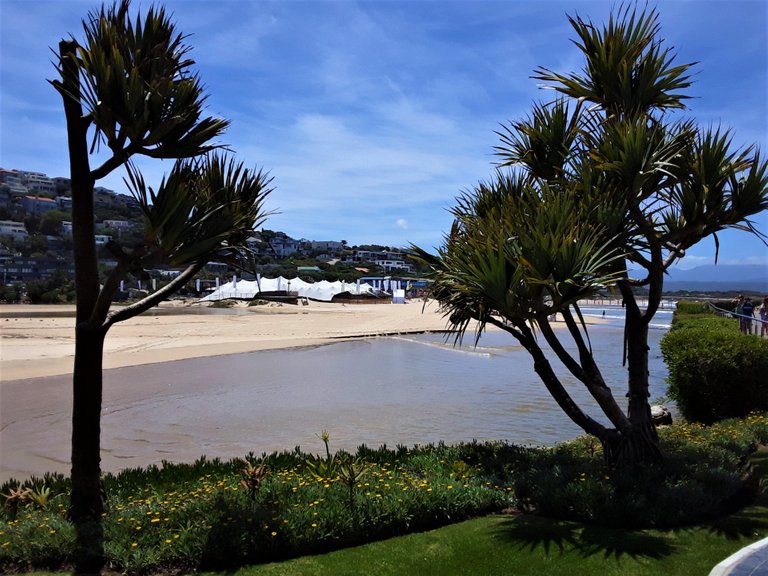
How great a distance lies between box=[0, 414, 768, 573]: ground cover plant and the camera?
5246 mm

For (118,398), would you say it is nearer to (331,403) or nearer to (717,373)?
(331,403)

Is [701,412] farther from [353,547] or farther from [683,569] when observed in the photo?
[353,547]

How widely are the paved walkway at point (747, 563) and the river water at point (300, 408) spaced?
702 centimetres

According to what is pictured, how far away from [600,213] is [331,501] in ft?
13.9

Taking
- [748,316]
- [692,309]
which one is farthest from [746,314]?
[748,316]

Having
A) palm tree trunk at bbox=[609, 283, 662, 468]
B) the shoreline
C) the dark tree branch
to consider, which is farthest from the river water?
the dark tree branch

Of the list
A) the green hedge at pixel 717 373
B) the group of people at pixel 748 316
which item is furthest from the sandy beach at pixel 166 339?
the group of people at pixel 748 316

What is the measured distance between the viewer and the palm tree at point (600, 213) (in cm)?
600

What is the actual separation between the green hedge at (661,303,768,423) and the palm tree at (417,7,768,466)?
449cm

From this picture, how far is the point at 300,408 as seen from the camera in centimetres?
1567

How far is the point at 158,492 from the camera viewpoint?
702 cm

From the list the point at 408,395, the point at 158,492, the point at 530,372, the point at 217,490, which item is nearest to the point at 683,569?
the point at 217,490

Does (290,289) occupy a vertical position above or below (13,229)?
below

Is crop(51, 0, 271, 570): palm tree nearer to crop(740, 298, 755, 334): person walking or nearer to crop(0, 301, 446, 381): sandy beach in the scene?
Answer: crop(0, 301, 446, 381): sandy beach
